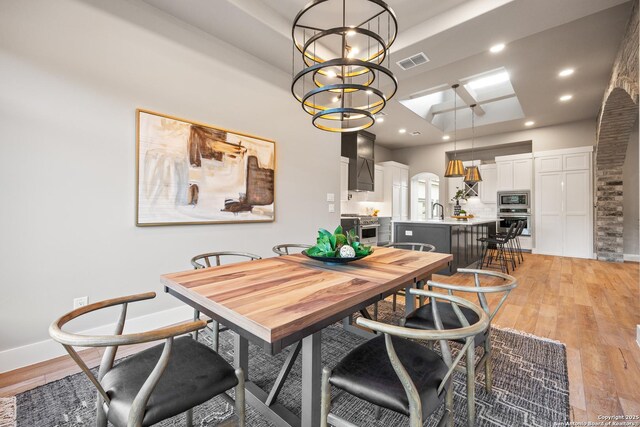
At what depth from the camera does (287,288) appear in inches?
50.6

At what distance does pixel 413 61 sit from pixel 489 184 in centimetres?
543

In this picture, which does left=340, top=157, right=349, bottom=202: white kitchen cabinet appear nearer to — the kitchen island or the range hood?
the range hood

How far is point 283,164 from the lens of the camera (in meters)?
3.42

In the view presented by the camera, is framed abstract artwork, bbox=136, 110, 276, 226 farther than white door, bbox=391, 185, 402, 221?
No

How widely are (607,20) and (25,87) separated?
204 inches

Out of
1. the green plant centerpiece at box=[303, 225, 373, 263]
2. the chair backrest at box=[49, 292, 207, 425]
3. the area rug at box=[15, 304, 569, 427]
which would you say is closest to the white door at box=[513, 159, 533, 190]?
the area rug at box=[15, 304, 569, 427]

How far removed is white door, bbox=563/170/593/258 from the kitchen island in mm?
2559

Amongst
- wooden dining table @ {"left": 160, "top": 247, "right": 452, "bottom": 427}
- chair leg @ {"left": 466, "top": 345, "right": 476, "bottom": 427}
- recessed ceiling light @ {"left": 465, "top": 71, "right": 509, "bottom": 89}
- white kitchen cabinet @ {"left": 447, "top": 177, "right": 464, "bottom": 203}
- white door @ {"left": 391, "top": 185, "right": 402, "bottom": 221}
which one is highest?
recessed ceiling light @ {"left": 465, "top": 71, "right": 509, "bottom": 89}

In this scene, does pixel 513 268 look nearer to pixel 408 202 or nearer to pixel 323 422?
pixel 408 202

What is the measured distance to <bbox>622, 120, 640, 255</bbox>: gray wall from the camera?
18.4ft

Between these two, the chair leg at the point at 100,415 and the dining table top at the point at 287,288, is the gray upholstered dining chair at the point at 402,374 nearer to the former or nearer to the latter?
the dining table top at the point at 287,288

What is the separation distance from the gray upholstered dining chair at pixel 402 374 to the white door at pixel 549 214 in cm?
701

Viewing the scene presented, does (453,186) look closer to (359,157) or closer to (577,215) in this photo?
(577,215)

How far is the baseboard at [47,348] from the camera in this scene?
71.8 inches
